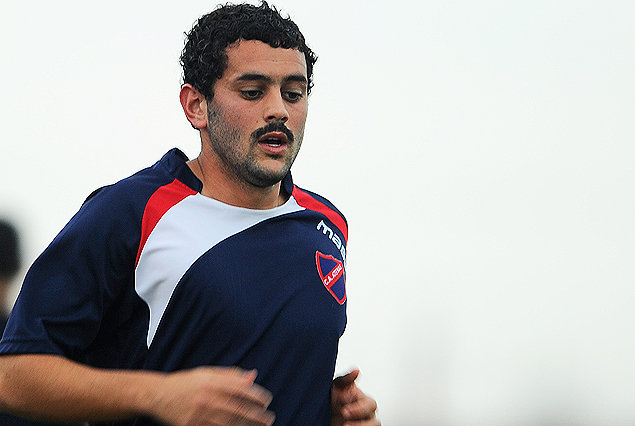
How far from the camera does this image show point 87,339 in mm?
1800

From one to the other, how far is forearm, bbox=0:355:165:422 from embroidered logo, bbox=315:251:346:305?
548 millimetres

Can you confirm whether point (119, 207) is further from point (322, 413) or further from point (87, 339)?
point (322, 413)

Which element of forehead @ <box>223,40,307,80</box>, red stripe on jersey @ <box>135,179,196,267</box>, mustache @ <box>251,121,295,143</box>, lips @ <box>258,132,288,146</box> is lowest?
red stripe on jersey @ <box>135,179,196,267</box>

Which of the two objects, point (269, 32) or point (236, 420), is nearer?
point (236, 420)

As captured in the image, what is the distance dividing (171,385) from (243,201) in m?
0.58

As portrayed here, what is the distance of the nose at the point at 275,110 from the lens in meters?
2.00

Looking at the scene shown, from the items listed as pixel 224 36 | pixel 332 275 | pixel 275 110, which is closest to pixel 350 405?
pixel 332 275

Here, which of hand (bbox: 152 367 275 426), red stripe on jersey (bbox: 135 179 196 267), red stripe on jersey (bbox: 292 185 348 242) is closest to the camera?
hand (bbox: 152 367 275 426)

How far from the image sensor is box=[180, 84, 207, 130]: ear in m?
2.13

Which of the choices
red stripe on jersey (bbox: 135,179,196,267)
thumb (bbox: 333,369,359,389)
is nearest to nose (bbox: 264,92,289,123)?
red stripe on jersey (bbox: 135,179,196,267)

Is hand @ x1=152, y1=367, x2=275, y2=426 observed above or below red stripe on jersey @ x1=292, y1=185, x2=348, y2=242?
below

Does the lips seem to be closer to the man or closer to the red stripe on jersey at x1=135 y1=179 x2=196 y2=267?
the man

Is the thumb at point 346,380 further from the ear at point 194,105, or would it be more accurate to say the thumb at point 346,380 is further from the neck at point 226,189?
the ear at point 194,105

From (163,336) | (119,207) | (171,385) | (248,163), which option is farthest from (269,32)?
(171,385)
